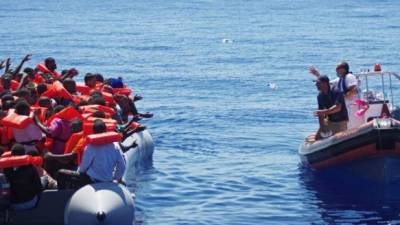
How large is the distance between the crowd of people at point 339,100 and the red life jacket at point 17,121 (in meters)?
5.75

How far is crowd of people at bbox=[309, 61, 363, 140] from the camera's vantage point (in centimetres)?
1786

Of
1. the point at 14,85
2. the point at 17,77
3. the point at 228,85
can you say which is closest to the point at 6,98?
the point at 14,85

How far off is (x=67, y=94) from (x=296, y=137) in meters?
7.81

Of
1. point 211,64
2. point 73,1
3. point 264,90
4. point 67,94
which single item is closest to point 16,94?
point 67,94

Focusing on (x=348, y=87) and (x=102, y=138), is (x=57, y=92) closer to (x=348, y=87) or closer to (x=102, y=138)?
(x=102, y=138)

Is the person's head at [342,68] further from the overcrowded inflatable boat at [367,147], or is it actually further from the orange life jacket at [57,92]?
the orange life jacket at [57,92]

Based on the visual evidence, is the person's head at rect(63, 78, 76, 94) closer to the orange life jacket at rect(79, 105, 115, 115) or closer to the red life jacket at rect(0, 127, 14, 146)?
the orange life jacket at rect(79, 105, 115, 115)

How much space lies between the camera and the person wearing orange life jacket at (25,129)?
1432 centimetres

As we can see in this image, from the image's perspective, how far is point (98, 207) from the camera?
12.9 metres

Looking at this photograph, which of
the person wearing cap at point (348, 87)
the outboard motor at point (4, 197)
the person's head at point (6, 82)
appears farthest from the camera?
the person's head at point (6, 82)

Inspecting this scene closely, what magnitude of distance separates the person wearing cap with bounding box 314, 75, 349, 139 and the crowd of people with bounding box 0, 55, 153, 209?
Result: 3317 millimetres

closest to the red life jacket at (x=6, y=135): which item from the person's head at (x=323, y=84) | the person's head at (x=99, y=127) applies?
the person's head at (x=99, y=127)

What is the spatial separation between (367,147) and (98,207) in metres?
6.03

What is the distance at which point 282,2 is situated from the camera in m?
91.7
